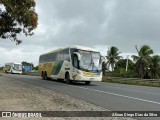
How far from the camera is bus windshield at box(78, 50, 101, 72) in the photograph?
25722mm

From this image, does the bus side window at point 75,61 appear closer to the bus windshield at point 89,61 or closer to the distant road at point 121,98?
the bus windshield at point 89,61

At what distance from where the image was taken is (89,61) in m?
26.0

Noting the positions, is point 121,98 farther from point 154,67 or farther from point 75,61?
point 154,67

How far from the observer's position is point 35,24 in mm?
16266

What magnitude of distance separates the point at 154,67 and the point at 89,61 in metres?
42.1

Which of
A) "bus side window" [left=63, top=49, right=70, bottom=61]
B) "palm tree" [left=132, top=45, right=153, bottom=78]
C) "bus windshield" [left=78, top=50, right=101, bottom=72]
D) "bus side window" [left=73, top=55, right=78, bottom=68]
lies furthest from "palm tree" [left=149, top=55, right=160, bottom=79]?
"bus side window" [left=73, top=55, right=78, bottom=68]

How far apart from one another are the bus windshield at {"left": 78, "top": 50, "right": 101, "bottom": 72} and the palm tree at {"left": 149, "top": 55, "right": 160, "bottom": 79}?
40879 mm

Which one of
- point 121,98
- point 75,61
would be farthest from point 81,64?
point 121,98

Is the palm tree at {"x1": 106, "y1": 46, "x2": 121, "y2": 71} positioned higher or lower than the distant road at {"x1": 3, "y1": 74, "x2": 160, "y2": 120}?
higher

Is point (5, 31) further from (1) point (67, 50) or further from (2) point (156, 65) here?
(2) point (156, 65)

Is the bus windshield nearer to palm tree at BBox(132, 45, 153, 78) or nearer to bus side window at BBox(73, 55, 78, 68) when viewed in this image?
bus side window at BBox(73, 55, 78, 68)

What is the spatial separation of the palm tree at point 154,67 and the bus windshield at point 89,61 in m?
40.9

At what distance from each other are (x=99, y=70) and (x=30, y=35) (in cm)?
1002

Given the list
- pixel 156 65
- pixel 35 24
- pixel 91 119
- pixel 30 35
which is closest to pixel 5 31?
pixel 30 35
